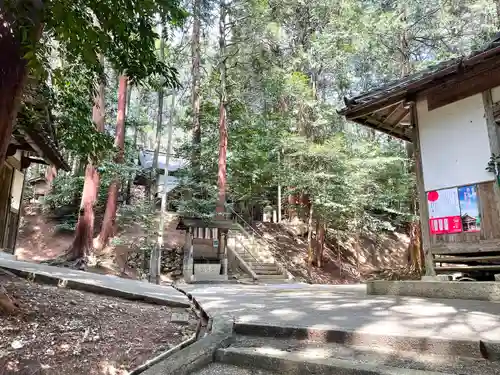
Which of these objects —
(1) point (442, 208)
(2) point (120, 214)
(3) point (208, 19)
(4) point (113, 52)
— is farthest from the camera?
(3) point (208, 19)

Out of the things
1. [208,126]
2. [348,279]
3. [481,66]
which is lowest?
[348,279]

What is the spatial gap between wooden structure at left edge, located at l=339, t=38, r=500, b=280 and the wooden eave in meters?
0.01

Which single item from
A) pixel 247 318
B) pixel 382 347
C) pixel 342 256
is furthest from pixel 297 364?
pixel 342 256

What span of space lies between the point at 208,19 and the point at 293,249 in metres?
13.3

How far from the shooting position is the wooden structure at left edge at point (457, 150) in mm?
5855

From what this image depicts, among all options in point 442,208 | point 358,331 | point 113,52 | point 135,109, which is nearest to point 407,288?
point 442,208

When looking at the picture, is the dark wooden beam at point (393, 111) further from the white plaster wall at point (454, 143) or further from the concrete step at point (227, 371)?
the concrete step at point (227, 371)

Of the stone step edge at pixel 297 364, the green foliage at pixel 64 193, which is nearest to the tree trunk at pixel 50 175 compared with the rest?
the green foliage at pixel 64 193

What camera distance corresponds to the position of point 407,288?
599cm

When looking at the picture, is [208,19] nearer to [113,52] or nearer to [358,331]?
[113,52]

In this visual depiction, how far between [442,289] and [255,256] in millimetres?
11976

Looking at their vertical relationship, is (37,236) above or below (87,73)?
below

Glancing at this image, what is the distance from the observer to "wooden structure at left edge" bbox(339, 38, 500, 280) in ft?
19.2

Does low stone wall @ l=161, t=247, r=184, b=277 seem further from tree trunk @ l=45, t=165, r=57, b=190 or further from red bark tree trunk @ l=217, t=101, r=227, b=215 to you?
tree trunk @ l=45, t=165, r=57, b=190
